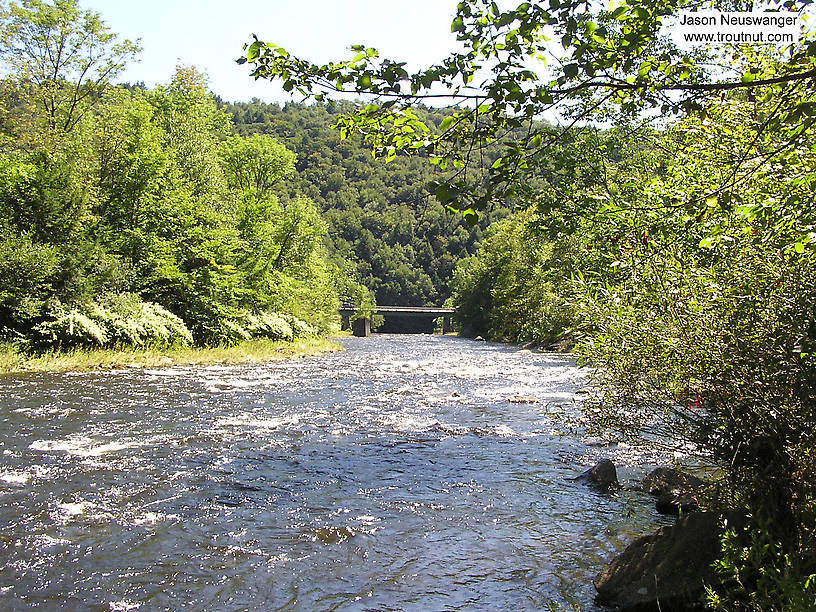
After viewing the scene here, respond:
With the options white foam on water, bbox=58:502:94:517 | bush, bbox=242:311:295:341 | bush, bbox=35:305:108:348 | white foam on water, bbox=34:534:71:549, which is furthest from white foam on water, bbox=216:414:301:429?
bush, bbox=242:311:295:341

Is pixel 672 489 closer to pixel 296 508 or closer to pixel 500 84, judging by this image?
pixel 296 508

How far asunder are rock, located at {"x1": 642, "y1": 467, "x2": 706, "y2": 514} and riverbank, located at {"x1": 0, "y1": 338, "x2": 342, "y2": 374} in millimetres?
20148

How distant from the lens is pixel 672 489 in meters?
8.62

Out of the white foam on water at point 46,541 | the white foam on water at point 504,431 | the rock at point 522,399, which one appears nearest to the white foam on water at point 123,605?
the white foam on water at point 46,541

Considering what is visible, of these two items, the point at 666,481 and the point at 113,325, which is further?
the point at 113,325

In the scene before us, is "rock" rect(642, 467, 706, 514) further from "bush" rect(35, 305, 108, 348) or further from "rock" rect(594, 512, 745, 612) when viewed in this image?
"bush" rect(35, 305, 108, 348)

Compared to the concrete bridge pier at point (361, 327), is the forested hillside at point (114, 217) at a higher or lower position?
higher

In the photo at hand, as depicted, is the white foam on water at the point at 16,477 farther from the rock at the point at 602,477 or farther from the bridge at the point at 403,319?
the bridge at the point at 403,319

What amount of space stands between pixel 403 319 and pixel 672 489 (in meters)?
131

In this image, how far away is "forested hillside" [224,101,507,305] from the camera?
158750 mm

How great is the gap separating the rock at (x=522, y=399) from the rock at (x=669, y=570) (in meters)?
11.9

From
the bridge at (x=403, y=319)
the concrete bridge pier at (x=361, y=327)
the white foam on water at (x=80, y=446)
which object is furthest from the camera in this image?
the bridge at (x=403, y=319)

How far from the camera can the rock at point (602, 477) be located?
31.5ft

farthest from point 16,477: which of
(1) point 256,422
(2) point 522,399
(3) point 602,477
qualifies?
(2) point 522,399
